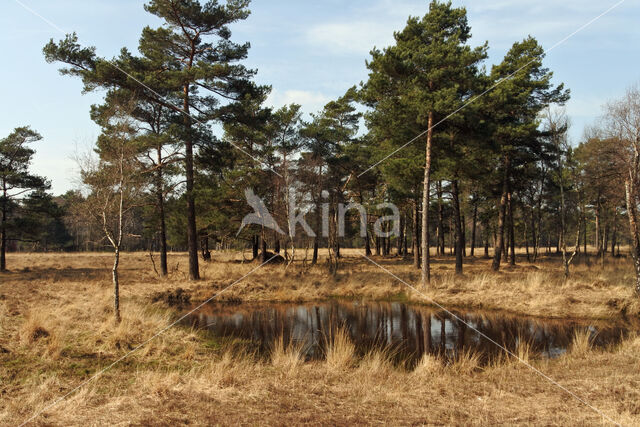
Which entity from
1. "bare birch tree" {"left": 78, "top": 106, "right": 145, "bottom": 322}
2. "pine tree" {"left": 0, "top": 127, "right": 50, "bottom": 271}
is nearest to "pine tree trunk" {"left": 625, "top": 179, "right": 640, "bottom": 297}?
"bare birch tree" {"left": 78, "top": 106, "right": 145, "bottom": 322}

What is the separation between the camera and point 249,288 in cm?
1933

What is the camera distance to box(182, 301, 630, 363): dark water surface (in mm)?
10258

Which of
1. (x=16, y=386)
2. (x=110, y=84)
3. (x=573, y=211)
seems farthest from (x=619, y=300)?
(x=573, y=211)

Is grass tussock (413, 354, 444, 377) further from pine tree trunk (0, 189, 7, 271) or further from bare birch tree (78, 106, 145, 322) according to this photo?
pine tree trunk (0, 189, 7, 271)

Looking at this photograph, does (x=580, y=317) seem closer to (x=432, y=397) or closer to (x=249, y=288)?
(x=432, y=397)

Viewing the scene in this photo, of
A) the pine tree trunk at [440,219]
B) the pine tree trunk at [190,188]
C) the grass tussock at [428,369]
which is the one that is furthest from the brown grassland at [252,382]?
the pine tree trunk at [440,219]

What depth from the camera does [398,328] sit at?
12.8 metres

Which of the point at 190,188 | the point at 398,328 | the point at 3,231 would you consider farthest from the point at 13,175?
the point at 398,328

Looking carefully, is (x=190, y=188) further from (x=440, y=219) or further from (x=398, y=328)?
(x=440, y=219)

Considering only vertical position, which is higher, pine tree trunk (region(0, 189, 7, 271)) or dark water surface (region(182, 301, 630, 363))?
pine tree trunk (region(0, 189, 7, 271))

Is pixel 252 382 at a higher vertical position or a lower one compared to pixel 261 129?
lower

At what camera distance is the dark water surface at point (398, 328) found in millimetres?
10258

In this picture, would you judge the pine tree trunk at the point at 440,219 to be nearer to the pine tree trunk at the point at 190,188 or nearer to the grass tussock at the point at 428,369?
the pine tree trunk at the point at 190,188

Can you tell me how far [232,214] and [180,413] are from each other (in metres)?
25.3
